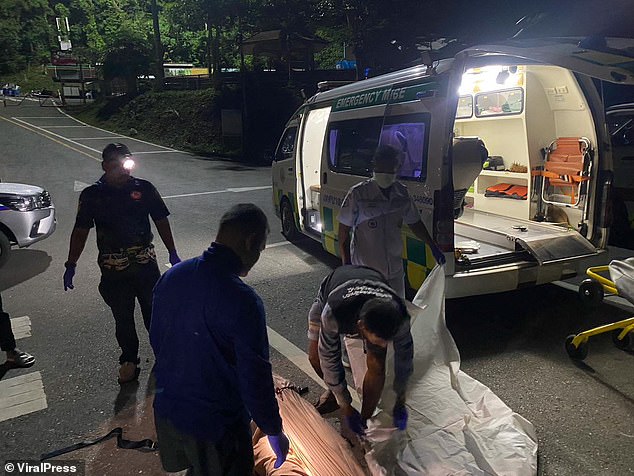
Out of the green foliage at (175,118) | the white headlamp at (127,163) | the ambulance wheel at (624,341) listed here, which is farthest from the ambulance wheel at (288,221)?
the green foliage at (175,118)

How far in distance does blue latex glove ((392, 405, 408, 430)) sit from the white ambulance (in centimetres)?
155

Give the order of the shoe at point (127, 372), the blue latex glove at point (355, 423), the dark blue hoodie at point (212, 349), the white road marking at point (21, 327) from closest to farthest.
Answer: the dark blue hoodie at point (212, 349), the blue latex glove at point (355, 423), the shoe at point (127, 372), the white road marking at point (21, 327)

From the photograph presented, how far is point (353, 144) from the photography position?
554 cm

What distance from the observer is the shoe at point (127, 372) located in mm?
3826

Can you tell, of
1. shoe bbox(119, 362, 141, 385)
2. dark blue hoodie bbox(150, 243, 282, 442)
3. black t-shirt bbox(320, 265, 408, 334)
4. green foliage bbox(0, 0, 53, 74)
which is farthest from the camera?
green foliage bbox(0, 0, 53, 74)

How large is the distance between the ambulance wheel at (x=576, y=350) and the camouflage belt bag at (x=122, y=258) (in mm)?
3403

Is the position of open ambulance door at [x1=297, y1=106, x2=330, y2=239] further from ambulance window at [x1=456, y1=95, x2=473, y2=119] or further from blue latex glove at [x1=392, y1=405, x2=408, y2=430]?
blue latex glove at [x1=392, y1=405, x2=408, y2=430]

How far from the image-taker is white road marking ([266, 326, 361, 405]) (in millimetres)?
3925

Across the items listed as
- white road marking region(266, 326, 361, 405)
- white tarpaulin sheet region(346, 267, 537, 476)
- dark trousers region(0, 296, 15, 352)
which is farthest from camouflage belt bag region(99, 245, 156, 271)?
white tarpaulin sheet region(346, 267, 537, 476)

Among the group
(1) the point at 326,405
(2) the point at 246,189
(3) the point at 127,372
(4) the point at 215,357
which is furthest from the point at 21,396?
(2) the point at 246,189

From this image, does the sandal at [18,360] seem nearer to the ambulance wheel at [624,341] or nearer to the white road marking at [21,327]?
the white road marking at [21,327]

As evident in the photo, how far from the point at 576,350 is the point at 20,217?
264 inches

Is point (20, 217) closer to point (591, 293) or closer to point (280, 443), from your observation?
point (280, 443)

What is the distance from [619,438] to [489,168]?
4467 millimetres
